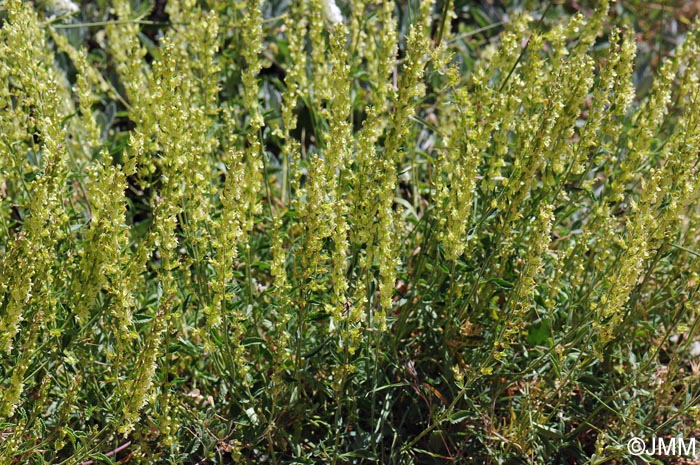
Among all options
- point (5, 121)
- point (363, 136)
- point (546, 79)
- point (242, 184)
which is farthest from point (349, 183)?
point (5, 121)

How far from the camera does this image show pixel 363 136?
6.95ft

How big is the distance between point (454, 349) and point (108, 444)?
102 centimetres

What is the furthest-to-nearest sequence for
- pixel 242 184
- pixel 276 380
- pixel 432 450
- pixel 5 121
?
pixel 432 450
pixel 5 121
pixel 276 380
pixel 242 184

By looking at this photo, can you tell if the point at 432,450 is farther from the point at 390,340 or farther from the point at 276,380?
the point at 276,380

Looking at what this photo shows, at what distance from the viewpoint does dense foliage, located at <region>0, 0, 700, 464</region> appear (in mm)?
1929

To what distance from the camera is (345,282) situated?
6.22ft

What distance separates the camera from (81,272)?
199cm

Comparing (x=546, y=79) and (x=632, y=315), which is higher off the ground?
(x=546, y=79)

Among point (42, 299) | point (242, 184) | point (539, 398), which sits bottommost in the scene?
point (539, 398)

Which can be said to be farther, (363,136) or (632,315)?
(632,315)

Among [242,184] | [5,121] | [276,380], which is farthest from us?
[5,121]

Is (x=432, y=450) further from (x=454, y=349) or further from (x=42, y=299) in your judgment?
(x=42, y=299)

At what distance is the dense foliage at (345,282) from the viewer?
6.33 feet

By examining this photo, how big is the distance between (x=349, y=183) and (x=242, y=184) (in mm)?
409
